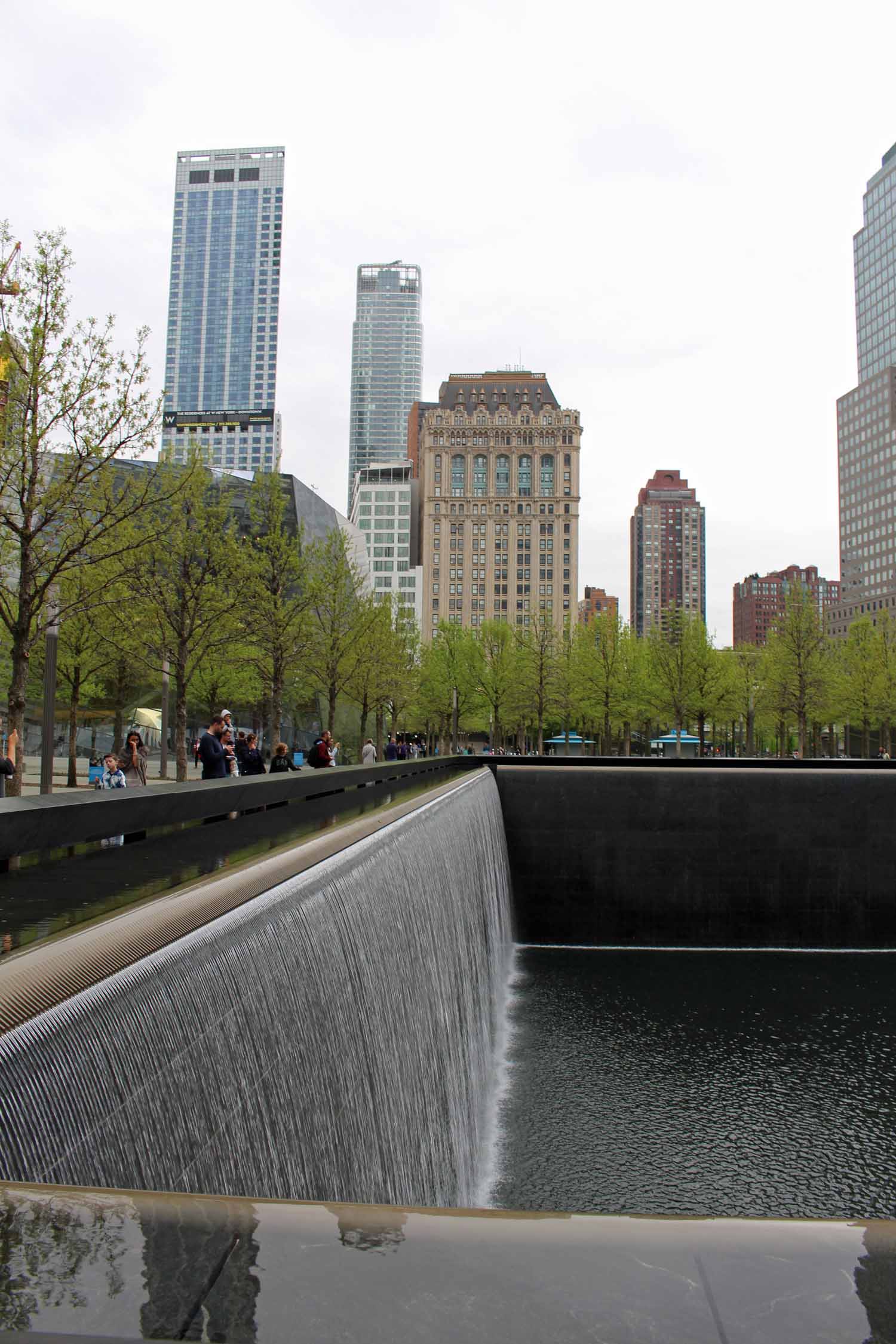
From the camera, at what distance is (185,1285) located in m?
1.18

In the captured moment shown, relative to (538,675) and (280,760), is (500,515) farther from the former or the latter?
(280,760)

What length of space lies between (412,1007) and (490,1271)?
15.6 ft

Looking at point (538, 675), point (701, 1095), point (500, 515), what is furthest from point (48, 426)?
point (500, 515)

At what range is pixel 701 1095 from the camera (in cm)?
899

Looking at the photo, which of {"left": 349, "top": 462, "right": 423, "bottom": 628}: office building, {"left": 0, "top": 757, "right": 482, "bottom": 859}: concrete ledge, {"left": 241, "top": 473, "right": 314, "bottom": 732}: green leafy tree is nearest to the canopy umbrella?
{"left": 241, "top": 473, "right": 314, "bottom": 732}: green leafy tree

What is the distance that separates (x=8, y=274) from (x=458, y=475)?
121488 mm

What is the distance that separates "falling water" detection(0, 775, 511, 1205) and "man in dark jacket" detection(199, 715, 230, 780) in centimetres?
442

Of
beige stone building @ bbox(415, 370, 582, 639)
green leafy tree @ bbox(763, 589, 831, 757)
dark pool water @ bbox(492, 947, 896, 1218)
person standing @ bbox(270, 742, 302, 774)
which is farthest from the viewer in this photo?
beige stone building @ bbox(415, 370, 582, 639)

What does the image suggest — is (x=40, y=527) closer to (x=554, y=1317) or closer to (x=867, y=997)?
(x=867, y=997)

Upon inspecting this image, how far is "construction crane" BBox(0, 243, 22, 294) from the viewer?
46.7 feet

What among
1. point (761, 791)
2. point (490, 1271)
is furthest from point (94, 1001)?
point (761, 791)

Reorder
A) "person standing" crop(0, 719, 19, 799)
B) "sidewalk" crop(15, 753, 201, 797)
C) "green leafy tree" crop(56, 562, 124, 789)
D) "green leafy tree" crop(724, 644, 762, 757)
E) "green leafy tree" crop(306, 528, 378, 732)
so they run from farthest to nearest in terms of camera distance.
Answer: "green leafy tree" crop(724, 644, 762, 757)
"green leafy tree" crop(306, 528, 378, 732)
"sidewalk" crop(15, 753, 201, 797)
"green leafy tree" crop(56, 562, 124, 789)
"person standing" crop(0, 719, 19, 799)

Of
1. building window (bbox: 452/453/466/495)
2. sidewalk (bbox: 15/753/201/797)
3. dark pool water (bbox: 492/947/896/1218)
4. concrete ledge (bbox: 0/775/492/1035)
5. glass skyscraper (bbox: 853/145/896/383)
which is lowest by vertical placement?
dark pool water (bbox: 492/947/896/1218)

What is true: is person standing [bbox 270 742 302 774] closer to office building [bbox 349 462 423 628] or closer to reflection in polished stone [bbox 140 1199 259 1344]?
reflection in polished stone [bbox 140 1199 259 1344]
